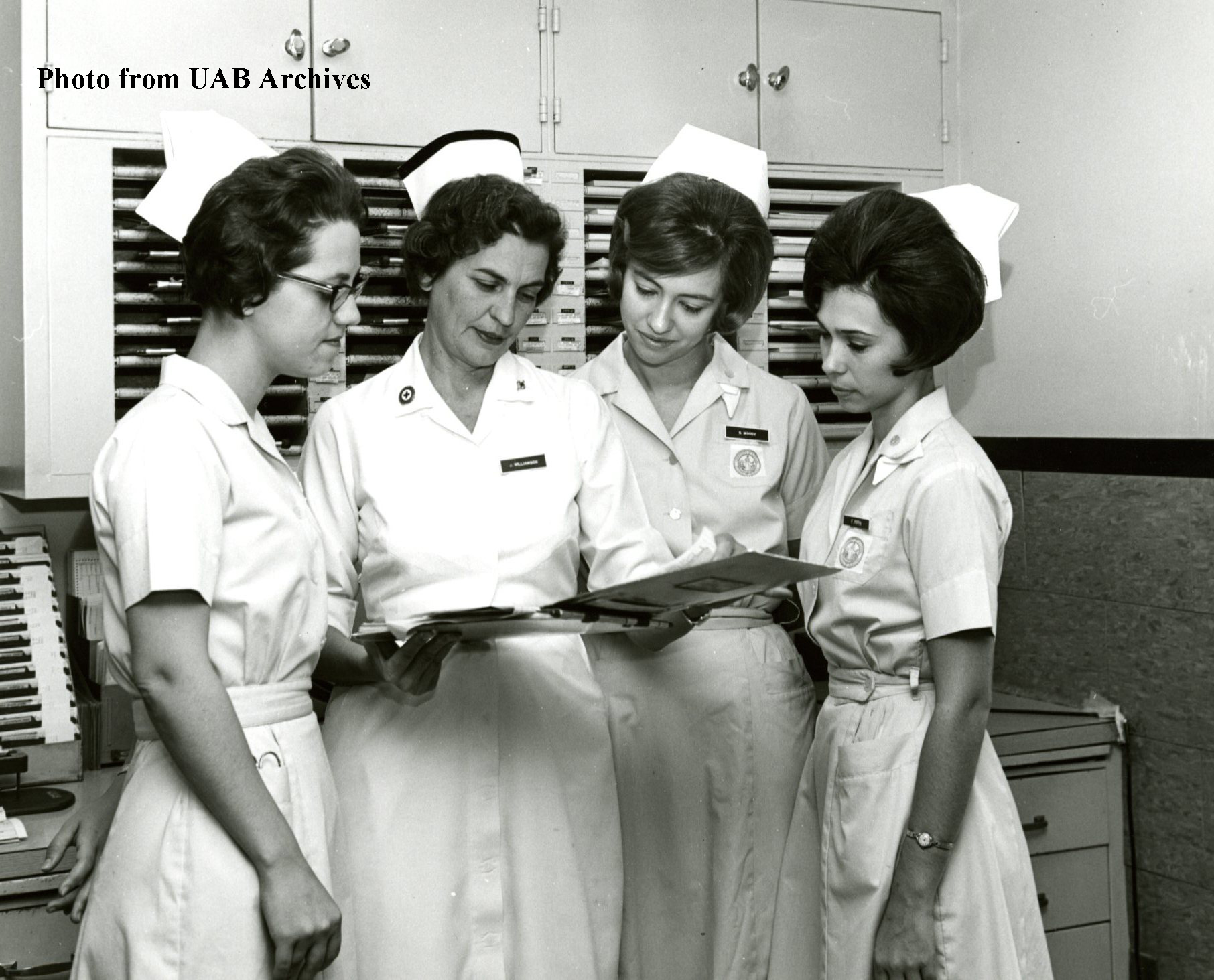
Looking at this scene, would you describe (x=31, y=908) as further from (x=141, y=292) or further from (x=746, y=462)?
(x=746, y=462)

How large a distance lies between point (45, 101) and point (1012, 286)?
6.92ft

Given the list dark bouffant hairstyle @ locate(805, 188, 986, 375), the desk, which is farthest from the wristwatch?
the desk

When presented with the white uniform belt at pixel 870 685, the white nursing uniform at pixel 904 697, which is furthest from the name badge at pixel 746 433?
the white uniform belt at pixel 870 685

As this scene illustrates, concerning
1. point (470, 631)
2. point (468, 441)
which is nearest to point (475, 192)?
point (468, 441)

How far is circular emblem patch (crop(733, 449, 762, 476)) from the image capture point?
2365mm

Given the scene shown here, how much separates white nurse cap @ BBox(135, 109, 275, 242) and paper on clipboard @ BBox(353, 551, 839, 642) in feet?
2.07

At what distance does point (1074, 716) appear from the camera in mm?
2666

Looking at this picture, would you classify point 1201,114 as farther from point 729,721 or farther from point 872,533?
point 729,721

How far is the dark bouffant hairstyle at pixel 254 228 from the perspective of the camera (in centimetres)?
155

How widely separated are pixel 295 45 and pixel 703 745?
60.4 inches

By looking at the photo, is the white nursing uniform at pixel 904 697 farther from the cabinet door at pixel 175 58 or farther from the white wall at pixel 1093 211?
the cabinet door at pixel 175 58

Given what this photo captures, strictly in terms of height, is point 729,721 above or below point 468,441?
below

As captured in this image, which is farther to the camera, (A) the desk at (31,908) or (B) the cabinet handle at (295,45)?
(B) the cabinet handle at (295,45)

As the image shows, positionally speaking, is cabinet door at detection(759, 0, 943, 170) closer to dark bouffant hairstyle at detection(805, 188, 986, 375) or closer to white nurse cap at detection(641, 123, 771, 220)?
white nurse cap at detection(641, 123, 771, 220)
